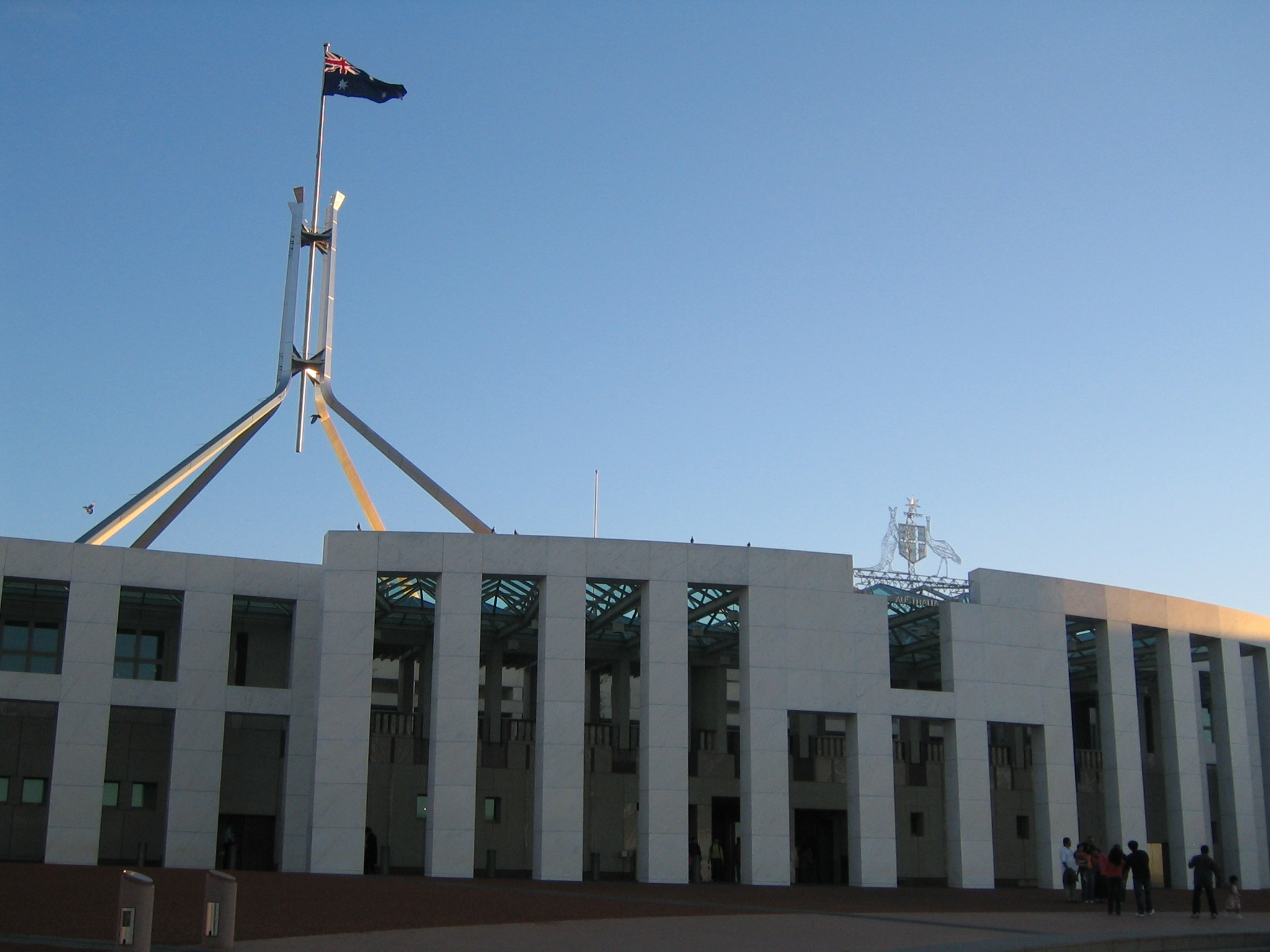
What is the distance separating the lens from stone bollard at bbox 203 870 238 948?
15570 mm

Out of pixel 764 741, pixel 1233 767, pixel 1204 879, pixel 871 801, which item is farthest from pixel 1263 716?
pixel 1204 879

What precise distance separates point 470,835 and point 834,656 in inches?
420

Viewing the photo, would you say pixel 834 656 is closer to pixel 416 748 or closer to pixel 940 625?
pixel 940 625

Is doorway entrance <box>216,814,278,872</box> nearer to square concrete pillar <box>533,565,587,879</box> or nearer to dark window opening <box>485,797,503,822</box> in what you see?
dark window opening <box>485,797,503,822</box>

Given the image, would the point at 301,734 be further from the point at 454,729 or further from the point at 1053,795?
the point at 1053,795

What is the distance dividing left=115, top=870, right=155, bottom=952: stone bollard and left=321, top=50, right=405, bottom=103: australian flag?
122ft

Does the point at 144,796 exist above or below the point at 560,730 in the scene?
below

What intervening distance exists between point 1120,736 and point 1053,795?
300cm

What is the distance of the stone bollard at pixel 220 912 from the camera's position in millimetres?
15570

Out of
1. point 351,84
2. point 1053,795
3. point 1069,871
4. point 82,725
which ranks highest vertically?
point 351,84

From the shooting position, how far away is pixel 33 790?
39.0 m

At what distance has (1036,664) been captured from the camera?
38438 millimetres

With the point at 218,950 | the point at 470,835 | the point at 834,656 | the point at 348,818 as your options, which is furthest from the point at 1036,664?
the point at 218,950

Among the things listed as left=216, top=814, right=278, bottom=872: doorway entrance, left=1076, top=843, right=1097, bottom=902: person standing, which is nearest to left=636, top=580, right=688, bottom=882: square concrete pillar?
left=1076, top=843, right=1097, bottom=902: person standing
